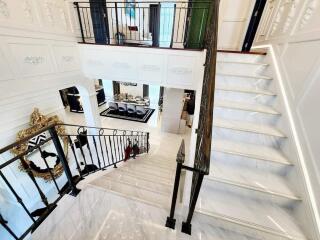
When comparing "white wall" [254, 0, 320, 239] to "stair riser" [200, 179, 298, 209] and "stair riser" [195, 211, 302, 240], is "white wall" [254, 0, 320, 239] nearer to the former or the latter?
"stair riser" [200, 179, 298, 209]

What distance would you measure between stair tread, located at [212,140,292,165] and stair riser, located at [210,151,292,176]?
0.05 metres

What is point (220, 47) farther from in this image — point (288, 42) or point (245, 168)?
point (245, 168)

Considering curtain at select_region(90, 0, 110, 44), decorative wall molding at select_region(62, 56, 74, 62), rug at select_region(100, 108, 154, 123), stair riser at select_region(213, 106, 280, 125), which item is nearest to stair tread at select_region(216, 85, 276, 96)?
stair riser at select_region(213, 106, 280, 125)

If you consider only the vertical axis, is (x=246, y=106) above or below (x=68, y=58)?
below

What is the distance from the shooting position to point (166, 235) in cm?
136

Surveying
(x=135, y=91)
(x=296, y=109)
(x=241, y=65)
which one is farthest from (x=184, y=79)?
(x=135, y=91)

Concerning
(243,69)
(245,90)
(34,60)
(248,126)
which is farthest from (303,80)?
(34,60)

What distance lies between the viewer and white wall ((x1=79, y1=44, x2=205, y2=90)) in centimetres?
359

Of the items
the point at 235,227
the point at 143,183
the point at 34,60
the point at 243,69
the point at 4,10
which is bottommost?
the point at 143,183

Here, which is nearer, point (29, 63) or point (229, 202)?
point (229, 202)

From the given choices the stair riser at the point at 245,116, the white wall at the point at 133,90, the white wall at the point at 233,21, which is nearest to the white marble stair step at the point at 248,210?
the stair riser at the point at 245,116

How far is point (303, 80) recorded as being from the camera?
1.71 m

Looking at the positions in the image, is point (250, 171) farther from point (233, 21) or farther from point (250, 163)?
point (233, 21)

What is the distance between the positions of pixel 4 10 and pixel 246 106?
401 centimetres
